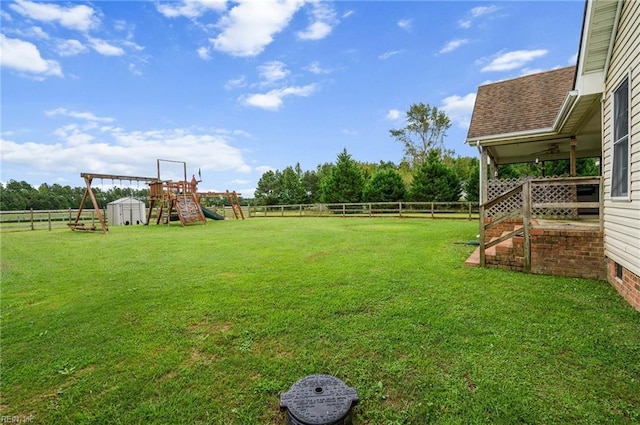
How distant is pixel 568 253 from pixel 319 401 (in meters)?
4.86

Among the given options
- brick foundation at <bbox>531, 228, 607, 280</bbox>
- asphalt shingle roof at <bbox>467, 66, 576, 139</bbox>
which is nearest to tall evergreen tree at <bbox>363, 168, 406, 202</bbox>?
asphalt shingle roof at <bbox>467, 66, 576, 139</bbox>

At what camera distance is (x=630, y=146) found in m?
3.46

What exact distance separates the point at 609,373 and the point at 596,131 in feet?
23.3

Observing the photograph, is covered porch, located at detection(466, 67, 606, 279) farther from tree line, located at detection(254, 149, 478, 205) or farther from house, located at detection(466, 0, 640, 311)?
tree line, located at detection(254, 149, 478, 205)

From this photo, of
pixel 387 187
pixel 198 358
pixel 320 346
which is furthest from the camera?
pixel 387 187

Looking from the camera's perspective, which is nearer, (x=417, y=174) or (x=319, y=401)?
(x=319, y=401)

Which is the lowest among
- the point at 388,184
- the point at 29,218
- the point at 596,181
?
the point at 29,218

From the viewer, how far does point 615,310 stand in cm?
322

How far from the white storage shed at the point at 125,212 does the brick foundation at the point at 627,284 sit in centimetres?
2253

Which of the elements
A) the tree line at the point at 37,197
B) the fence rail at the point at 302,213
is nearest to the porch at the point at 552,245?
the fence rail at the point at 302,213

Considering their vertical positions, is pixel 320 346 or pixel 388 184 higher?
pixel 388 184

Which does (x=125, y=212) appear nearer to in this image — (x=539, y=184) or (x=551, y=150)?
(x=539, y=184)

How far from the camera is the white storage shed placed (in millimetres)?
18984

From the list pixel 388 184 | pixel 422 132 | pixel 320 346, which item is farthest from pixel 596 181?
pixel 422 132
